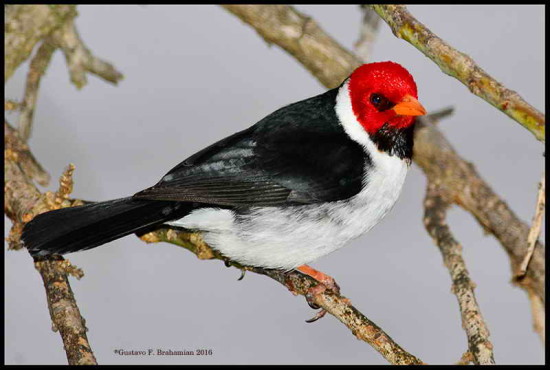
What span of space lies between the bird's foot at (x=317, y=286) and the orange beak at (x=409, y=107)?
0.86 meters

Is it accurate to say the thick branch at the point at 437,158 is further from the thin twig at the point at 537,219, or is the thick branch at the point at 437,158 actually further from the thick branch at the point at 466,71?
the thick branch at the point at 466,71

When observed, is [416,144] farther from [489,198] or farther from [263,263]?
[263,263]

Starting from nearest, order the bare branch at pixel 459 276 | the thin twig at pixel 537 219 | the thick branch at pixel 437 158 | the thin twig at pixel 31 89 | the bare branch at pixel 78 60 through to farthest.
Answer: the thin twig at pixel 537 219 → the bare branch at pixel 459 276 → the thick branch at pixel 437 158 → the thin twig at pixel 31 89 → the bare branch at pixel 78 60

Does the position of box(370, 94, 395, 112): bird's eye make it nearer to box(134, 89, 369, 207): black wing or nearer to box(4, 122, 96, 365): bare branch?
box(134, 89, 369, 207): black wing

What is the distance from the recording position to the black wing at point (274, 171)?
10.8ft

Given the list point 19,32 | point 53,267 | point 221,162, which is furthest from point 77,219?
point 19,32

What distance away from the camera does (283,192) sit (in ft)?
10.9

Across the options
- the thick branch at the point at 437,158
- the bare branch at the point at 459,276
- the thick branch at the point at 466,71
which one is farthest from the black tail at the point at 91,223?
the thick branch at the point at 437,158

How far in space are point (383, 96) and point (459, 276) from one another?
95cm

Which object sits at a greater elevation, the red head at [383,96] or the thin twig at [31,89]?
the thin twig at [31,89]

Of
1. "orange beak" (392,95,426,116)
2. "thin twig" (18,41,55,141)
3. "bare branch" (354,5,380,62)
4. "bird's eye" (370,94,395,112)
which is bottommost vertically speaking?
"orange beak" (392,95,426,116)

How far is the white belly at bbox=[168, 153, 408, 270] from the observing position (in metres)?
3.31

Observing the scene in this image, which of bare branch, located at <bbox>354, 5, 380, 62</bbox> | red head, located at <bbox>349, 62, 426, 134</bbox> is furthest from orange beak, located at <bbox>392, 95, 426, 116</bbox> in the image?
bare branch, located at <bbox>354, 5, 380, 62</bbox>

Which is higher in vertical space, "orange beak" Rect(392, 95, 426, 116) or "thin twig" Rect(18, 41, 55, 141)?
"thin twig" Rect(18, 41, 55, 141)
